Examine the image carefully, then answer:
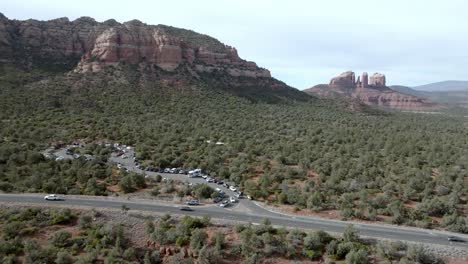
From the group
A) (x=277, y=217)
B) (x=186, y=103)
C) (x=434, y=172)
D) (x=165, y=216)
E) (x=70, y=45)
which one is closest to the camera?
(x=165, y=216)

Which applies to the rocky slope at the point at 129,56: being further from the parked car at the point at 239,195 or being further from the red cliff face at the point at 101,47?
the parked car at the point at 239,195

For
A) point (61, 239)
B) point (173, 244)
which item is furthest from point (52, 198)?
point (173, 244)

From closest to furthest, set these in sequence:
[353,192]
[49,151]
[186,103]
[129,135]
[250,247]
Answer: [250,247], [353,192], [49,151], [129,135], [186,103]

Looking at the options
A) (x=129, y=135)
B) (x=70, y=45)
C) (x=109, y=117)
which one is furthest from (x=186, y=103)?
(x=70, y=45)

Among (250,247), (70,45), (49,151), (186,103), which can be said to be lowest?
(250,247)

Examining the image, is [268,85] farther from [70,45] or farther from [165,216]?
[165,216]

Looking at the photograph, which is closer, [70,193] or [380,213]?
[380,213]
